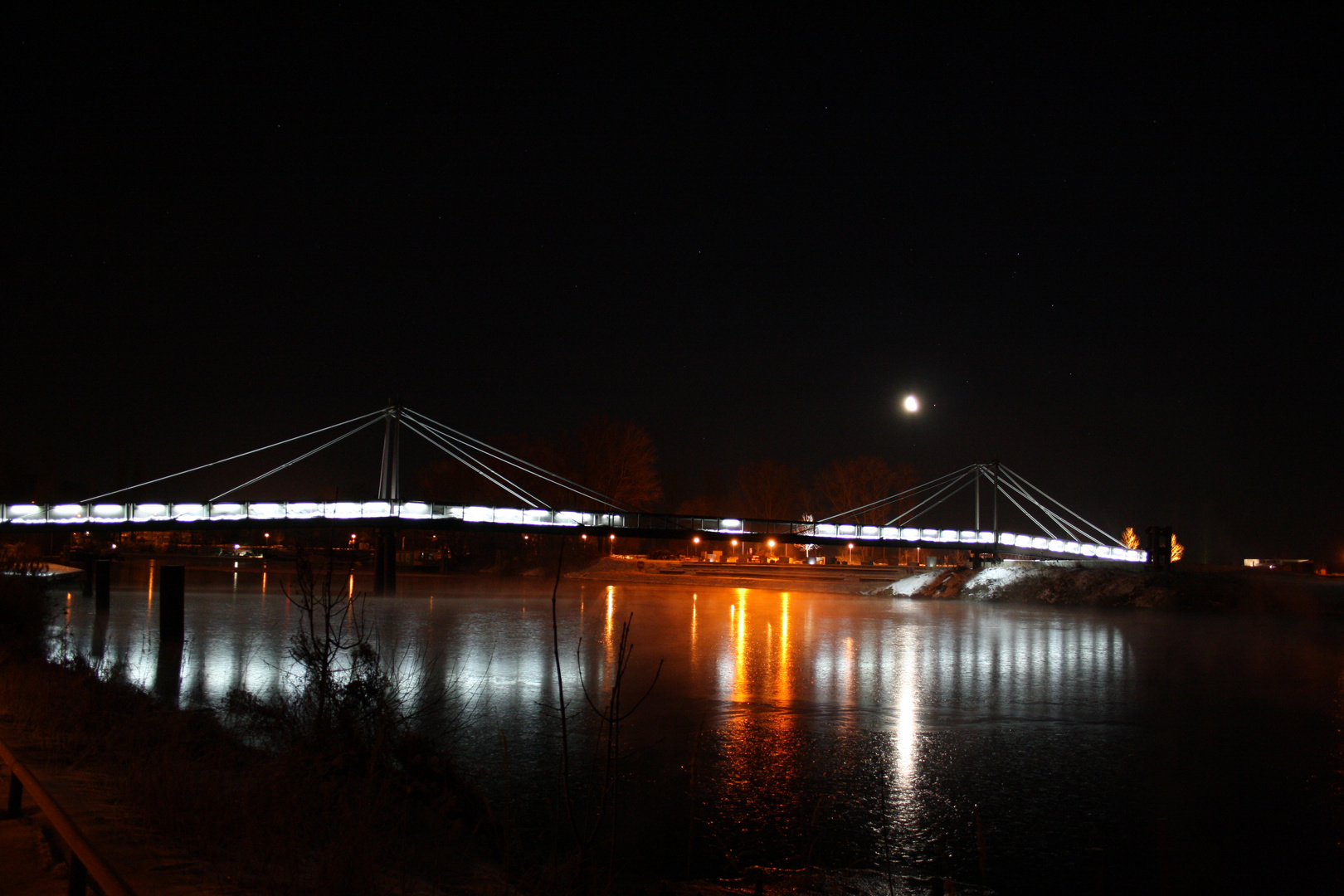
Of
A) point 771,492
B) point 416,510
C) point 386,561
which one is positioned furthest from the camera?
point 771,492

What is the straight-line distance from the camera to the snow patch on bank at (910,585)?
5297 cm

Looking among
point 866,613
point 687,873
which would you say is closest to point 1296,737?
point 687,873

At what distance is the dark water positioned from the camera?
8.50 m

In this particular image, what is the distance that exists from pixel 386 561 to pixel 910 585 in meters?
29.5

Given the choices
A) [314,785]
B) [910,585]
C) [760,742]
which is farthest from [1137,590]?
[314,785]

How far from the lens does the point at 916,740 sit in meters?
13.0

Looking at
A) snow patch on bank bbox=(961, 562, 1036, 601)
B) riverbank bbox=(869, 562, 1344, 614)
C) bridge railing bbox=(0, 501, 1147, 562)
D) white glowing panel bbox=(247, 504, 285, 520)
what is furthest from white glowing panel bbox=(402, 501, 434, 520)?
snow patch on bank bbox=(961, 562, 1036, 601)

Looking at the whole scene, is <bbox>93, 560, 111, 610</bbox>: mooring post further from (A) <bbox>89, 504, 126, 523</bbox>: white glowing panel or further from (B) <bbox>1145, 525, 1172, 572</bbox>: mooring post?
(B) <bbox>1145, 525, 1172, 572</bbox>: mooring post

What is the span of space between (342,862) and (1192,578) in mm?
48836

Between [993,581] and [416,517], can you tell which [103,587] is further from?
[993,581]

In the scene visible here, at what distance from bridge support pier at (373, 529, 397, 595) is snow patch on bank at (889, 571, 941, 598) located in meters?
27.5

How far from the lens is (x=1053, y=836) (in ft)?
29.5

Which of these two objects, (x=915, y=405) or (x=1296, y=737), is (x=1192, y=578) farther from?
(x=1296, y=737)

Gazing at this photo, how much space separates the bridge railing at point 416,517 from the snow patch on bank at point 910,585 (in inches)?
147
